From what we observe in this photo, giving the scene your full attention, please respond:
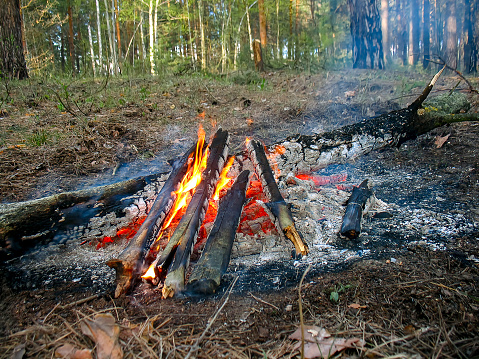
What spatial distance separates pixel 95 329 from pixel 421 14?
24100mm

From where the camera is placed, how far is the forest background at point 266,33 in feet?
30.5

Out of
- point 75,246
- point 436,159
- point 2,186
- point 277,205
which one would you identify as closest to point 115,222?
point 75,246

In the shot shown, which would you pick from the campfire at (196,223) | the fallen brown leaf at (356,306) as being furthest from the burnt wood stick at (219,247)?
the fallen brown leaf at (356,306)

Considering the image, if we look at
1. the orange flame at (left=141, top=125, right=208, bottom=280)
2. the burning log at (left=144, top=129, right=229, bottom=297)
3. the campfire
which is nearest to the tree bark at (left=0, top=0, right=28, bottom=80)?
the orange flame at (left=141, top=125, right=208, bottom=280)

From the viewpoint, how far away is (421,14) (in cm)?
1803

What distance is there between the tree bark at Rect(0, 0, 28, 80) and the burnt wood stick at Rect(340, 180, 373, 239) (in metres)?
7.68

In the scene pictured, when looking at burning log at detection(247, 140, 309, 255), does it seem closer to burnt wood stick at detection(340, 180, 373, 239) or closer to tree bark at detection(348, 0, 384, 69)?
burnt wood stick at detection(340, 180, 373, 239)

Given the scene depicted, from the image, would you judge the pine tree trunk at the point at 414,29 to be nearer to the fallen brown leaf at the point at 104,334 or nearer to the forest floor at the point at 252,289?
the forest floor at the point at 252,289

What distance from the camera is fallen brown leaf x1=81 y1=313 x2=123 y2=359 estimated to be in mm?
1188

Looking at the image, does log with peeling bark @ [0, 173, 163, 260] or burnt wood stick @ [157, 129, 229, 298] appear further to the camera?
log with peeling bark @ [0, 173, 163, 260]

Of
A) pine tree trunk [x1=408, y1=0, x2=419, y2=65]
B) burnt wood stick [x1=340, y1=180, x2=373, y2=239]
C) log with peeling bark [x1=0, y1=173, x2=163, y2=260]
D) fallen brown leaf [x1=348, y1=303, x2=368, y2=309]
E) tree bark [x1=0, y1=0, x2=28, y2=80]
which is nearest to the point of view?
fallen brown leaf [x1=348, y1=303, x2=368, y2=309]

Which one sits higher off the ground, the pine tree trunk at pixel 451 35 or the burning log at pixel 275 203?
the pine tree trunk at pixel 451 35

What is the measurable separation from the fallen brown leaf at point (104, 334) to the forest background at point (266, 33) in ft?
19.9

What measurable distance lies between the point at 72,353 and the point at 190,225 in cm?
107
